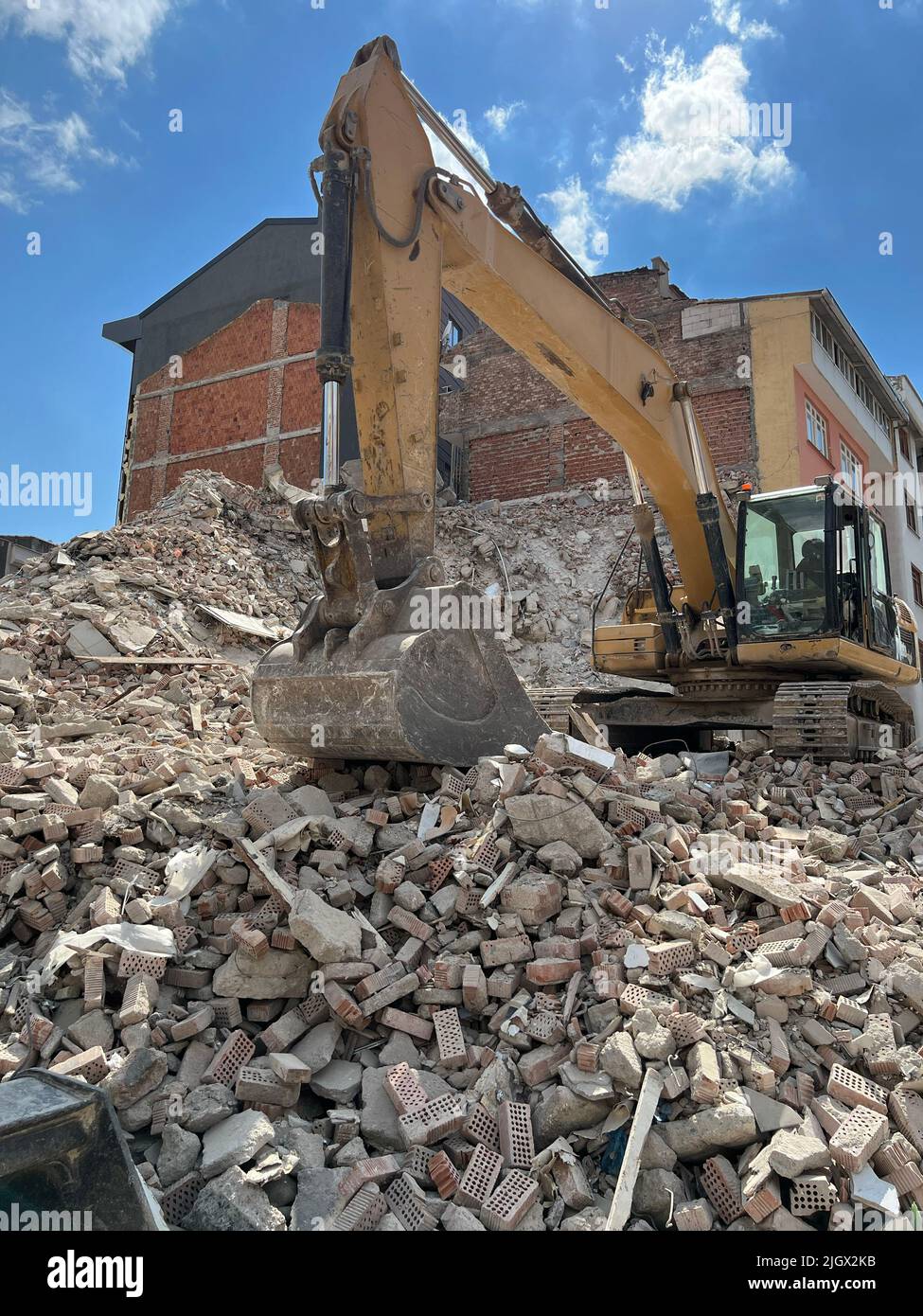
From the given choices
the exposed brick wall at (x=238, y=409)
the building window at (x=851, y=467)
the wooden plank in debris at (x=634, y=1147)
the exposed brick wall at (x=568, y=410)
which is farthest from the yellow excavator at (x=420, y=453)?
the exposed brick wall at (x=238, y=409)

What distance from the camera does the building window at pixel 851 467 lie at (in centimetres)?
1992

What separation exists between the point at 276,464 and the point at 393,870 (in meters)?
18.0

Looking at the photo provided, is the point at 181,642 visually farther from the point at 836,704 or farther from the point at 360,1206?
the point at 360,1206

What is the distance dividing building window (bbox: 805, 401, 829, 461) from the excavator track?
11.3 metres

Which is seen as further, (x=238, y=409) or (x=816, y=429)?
(x=238, y=409)

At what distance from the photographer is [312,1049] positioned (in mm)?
3285

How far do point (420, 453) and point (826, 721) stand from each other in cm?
412

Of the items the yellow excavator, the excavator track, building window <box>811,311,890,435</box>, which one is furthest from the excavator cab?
building window <box>811,311,890,435</box>

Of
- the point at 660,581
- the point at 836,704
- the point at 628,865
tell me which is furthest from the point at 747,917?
the point at 660,581

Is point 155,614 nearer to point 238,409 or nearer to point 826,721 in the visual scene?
point 826,721

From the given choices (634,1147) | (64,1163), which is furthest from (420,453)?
(64,1163)

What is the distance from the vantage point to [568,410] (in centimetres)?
1939

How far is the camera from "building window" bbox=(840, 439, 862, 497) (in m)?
19.9

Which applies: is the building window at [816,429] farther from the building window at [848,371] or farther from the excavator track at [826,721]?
the excavator track at [826,721]
